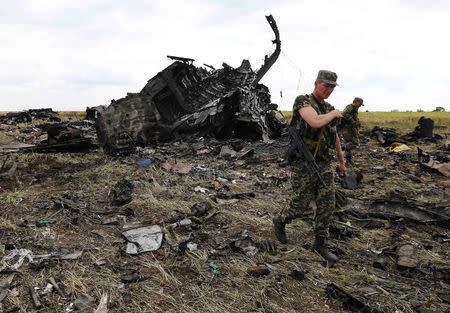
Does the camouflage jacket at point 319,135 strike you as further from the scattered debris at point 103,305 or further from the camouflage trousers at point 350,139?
the camouflage trousers at point 350,139

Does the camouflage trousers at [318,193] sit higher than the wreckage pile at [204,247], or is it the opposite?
the camouflage trousers at [318,193]

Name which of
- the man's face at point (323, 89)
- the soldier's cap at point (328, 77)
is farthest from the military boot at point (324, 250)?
the soldier's cap at point (328, 77)

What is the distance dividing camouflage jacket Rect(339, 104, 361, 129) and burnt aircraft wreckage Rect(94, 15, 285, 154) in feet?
10.5

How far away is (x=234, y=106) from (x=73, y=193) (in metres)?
6.97

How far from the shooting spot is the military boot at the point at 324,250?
178 inches

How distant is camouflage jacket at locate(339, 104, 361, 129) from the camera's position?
398 inches

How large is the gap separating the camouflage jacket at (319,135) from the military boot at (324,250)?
93 cm

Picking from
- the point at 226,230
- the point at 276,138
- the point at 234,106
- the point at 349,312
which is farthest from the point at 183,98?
the point at 349,312

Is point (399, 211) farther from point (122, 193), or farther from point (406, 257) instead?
point (122, 193)

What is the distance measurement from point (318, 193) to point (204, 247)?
57.0 inches

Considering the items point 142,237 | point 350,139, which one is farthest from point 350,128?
point 142,237

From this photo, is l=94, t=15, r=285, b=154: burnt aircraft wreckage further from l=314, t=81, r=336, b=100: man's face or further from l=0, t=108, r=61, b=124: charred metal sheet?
l=0, t=108, r=61, b=124: charred metal sheet

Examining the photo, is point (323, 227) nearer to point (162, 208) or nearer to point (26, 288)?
point (162, 208)

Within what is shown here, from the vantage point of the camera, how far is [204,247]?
489 centimetres
